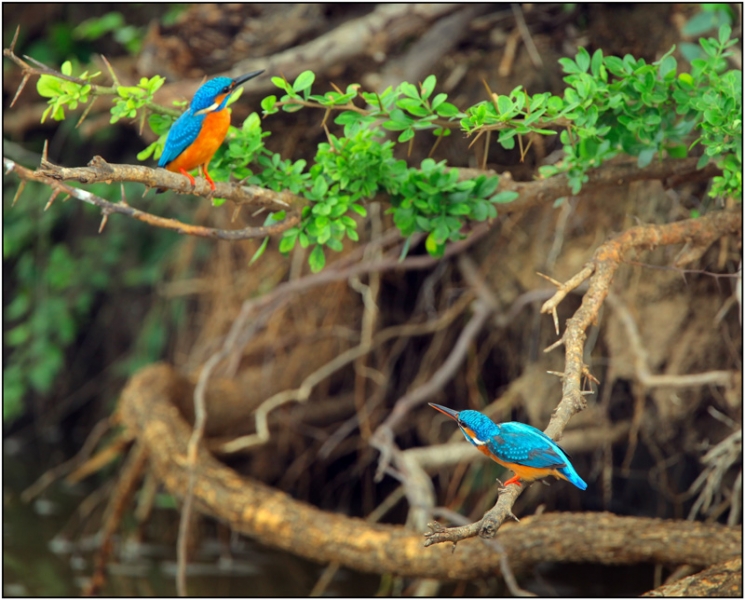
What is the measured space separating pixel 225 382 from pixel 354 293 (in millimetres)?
667

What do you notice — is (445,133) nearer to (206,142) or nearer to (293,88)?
(293,88)

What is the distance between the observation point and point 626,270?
8.52 ft

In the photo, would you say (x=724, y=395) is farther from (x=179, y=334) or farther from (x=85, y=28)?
(x=85, y=28)

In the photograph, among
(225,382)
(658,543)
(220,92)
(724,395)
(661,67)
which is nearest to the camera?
(220,92)

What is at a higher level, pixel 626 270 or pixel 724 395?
pixel 626 270

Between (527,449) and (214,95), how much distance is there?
90 centimetres

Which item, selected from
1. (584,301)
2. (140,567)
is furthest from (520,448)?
(140,567)

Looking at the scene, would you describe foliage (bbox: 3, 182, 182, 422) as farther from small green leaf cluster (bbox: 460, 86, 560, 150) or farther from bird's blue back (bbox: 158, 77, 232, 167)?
small green leaf cluster (bbox: 460, 86, 560, 150)

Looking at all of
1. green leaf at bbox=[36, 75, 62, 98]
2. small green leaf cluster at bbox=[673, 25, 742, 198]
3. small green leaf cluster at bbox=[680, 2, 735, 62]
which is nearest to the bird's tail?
small green leaf cluster at bbox=[673, 25, 742, 198]

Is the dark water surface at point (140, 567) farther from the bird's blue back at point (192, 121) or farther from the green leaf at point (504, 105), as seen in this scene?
the green leaf at point (504, 105)

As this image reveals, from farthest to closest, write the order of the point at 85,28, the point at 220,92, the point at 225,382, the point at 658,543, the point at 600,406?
the point at 85,28, the point at 225,382, the point at 600,406, the point at 658,543, the point at 220,92

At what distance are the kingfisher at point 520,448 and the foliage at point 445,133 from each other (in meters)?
0.60

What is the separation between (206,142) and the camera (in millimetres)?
1479

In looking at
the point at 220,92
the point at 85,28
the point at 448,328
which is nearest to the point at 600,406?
the point at 448,328
